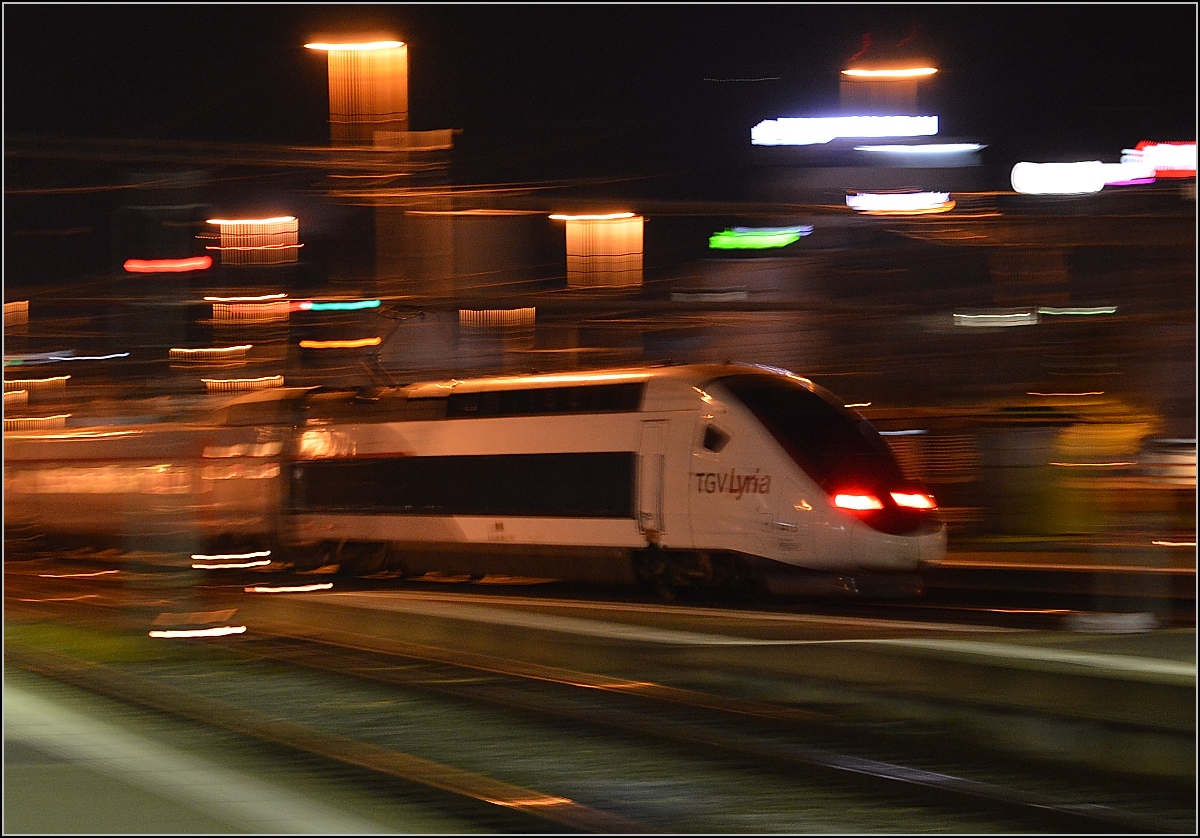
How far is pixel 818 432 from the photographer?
45.3 ft

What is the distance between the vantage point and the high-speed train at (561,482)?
43.8ft

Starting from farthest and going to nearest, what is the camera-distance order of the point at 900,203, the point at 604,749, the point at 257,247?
the point at 257,247, the point at 900,203, the point at 604,749

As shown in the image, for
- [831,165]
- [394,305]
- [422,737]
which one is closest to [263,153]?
[394,305]

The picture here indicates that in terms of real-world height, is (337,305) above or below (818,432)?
above

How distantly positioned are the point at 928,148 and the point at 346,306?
6.59 metres

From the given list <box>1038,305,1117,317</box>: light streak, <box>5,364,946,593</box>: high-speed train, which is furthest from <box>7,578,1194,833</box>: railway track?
<box>1038,305,1117,317</box>: light streak

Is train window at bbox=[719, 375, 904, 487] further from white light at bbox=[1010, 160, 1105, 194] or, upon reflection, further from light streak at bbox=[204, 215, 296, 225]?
light streak at bbox=[204, 215, 296, 225]

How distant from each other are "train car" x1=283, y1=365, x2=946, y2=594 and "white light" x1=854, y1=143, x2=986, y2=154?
262 cm

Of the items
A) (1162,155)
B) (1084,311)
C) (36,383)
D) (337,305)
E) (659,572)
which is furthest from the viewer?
(36,383)

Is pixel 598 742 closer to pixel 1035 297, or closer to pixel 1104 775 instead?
pixel 1104 775

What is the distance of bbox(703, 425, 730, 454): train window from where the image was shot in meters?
14.1

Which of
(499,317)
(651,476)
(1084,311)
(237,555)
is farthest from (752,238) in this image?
(237,555)

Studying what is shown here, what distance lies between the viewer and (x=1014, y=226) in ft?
41.3

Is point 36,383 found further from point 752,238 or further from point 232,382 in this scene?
point 752,238
